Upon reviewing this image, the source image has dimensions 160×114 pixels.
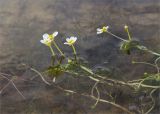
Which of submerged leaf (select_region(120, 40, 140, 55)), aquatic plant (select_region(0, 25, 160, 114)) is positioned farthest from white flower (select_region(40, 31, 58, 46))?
submerged leaf (select_region(120, 40, 140, 55))

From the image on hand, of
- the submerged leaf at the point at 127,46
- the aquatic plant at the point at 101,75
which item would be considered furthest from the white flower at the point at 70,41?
the submerged leaf at the point at 127,46

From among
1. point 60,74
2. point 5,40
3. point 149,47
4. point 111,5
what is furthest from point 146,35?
point 5,40

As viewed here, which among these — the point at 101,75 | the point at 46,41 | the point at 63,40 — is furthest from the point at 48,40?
the point at 101,75

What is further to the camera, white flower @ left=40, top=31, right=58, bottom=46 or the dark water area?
white flower @ left=40, top=31, right=58, bottom=46

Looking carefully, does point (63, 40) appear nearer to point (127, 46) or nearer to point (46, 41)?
point (46, 41)

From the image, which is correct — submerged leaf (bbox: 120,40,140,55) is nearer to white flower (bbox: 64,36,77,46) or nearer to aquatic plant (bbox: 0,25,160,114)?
aquatic plant (bbox: 0,25,160,114)

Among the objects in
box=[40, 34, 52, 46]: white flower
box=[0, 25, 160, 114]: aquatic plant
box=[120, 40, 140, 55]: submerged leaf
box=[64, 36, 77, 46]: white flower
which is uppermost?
box=[120, 40, 140, 55]: submerged leaf

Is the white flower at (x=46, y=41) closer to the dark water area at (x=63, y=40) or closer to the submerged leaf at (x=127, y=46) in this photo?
the dark water area at (x=63, y=40)

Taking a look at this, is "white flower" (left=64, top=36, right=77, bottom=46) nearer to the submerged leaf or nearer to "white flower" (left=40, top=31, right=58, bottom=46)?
"white flower" (left=40, top=31, right=58, bottom=46)

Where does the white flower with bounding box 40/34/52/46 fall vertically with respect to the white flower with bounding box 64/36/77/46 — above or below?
below
